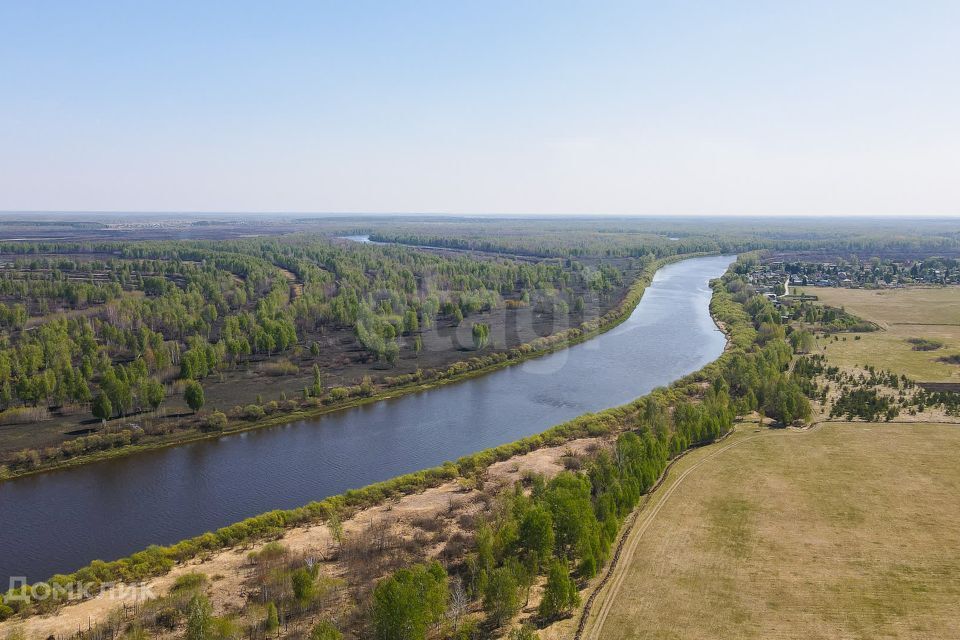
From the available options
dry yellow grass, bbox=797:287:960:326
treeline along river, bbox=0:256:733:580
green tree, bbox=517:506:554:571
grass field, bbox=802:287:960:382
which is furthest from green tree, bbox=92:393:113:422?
dry yellow grass, bbox=797:287:960:326

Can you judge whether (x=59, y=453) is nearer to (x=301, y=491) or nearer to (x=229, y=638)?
(x=301, y=491)

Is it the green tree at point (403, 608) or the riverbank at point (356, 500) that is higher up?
the green tree at point (403, 608)

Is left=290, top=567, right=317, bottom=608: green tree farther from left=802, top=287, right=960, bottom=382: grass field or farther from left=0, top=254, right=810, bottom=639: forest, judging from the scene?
left=802, top=287, right=960, bottom=382: grass field

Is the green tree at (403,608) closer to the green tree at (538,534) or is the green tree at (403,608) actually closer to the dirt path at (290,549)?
the green tree at (538,534)

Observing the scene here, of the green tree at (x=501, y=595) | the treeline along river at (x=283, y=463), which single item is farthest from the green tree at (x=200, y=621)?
the treeline along river at (x=283, y=463)

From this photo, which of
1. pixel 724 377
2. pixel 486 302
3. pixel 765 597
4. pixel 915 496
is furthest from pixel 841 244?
Answer: pixel 765 597

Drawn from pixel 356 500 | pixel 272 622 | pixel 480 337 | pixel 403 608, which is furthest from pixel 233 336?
pixel 403 608
